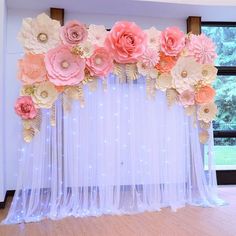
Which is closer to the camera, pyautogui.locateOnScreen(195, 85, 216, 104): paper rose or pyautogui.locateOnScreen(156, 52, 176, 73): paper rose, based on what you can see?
pyautogui.locateOnScreen(156, 52, 176, 73): paper rose

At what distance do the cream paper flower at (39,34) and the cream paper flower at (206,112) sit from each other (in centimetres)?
183

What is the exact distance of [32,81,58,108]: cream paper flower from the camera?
3.35 meters

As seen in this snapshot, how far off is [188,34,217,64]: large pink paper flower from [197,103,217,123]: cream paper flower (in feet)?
1.73

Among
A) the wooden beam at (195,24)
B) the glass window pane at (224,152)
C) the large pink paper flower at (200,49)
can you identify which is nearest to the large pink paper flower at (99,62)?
the large pink paper flower at (200,49)

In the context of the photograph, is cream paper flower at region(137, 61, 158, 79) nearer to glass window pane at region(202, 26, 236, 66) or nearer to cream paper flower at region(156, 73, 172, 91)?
cream paper flower at region(156, 73, 172, 91)

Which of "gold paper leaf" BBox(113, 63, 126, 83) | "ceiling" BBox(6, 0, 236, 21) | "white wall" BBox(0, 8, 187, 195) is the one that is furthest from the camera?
"white wall" BBox(0, 8, 187, 195)

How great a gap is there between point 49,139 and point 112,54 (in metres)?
1.14

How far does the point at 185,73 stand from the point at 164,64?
0.90 feet

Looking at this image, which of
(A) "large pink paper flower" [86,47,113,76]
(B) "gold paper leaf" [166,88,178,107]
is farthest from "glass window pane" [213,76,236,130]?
(A) "large pink paper flower" [86,47,113,76]

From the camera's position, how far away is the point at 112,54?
348cm

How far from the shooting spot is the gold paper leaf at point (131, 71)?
360 centimetres

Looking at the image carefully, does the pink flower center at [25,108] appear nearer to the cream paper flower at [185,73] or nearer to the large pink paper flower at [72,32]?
the large pink paper flower at [72,32]

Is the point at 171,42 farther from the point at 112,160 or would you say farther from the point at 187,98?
the point at 112,160

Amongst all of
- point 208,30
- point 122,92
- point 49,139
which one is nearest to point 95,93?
point 122,92
